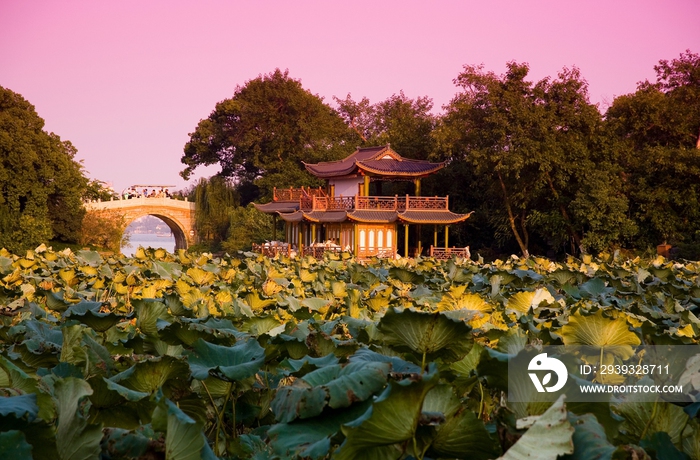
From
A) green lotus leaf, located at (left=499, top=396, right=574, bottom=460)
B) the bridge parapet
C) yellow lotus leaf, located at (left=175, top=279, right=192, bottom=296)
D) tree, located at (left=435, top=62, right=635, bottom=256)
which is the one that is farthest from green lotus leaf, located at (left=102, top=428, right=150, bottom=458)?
the bridge parapet

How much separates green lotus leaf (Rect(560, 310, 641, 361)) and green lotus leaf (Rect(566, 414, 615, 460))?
0.93m

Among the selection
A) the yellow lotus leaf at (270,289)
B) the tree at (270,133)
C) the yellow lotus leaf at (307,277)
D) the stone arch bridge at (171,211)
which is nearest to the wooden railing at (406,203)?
the tree at (270,133)

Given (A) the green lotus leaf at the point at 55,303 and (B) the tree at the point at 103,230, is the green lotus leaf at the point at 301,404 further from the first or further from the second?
(B) the tree at the point at 103,230

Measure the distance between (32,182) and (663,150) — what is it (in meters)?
25.5

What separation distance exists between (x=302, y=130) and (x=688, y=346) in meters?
42.9

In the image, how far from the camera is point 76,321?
2.37 meters

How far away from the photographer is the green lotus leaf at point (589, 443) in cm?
91

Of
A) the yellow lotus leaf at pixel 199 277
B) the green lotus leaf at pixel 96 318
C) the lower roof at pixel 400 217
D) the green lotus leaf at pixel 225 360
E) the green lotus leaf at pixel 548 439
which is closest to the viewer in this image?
the green lotus leaf at pixel 548 439

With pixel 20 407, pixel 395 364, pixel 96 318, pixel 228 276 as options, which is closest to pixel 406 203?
pixel 228 276

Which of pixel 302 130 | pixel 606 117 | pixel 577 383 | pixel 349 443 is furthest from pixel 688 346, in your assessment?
pixel 302 130

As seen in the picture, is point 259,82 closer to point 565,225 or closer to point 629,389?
point 565,225

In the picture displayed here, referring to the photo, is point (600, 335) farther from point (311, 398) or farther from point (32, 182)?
point (32, 182)

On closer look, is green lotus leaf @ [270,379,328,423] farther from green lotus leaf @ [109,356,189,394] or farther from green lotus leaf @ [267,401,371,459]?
green lotus leaf @ [109,356,189,394]

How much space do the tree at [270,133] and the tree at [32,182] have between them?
10.6 meters
